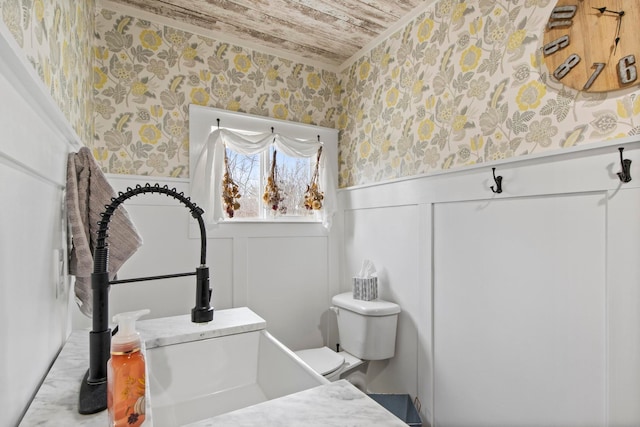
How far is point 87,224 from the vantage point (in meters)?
1.06

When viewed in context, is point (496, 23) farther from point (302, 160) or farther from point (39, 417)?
point (39, 417)

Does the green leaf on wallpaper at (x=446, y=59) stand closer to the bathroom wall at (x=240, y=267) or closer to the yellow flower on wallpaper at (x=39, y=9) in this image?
the bathroom wall at (x=240, y=267)

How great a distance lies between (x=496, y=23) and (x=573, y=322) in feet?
4.49

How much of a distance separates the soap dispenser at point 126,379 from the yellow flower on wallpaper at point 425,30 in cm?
207

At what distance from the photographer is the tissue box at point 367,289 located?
222 cm

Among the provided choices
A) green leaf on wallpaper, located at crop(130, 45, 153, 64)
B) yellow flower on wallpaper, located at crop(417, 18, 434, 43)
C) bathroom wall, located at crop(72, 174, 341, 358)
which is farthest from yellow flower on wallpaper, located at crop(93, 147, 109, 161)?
yellow flower on wallpaper, located at crop(417, 18, 434, 43)

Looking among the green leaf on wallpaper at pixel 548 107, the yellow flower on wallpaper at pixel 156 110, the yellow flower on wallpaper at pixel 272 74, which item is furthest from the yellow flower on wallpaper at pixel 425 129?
the yellow flower on wallpaper at pixel 156 110

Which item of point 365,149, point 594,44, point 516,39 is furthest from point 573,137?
point 365,149

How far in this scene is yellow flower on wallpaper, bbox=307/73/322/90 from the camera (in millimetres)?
2619

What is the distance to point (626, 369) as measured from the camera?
1.17m

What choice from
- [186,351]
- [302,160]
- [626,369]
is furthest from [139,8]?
[626,369]

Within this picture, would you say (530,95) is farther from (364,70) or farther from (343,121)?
(343,121)

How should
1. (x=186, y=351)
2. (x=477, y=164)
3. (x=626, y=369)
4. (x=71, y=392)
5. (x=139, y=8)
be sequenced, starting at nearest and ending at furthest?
(x=71, y=392) → (x=626, y=369) → (x=186, y=351) → (x=477, y=164) → (x=139, y=8)

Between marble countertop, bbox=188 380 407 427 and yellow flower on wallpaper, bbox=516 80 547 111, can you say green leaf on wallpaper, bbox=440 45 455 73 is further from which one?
marble countertop, bbox=188 380 407 427
